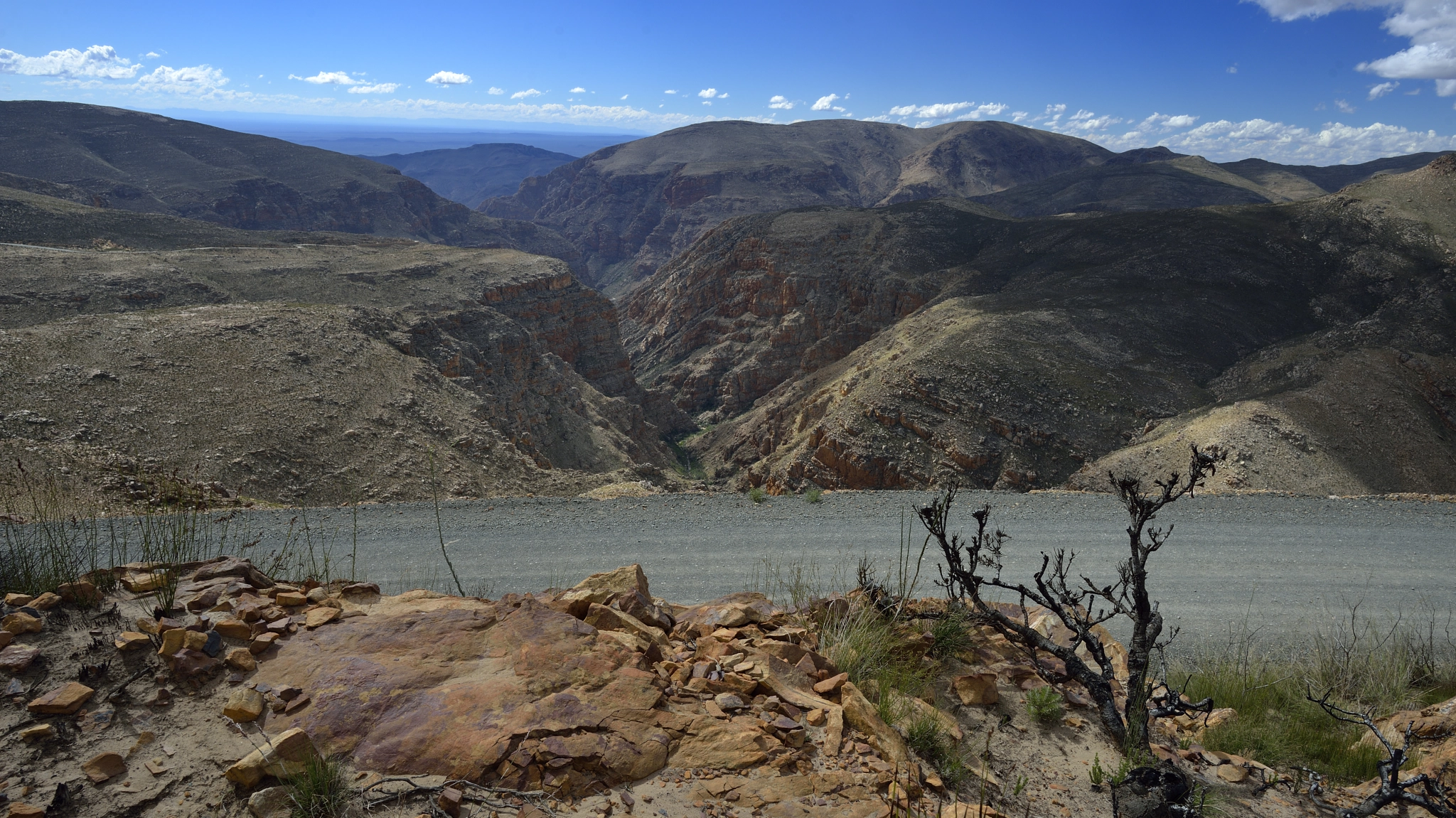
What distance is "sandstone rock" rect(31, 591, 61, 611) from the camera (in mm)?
4000

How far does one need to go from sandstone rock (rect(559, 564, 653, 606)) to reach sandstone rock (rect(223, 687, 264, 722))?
2.02m

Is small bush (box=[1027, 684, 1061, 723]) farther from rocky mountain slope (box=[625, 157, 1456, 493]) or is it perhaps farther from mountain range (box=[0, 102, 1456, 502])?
rocky mountain slope (box=[625, 157, 1456, 493])

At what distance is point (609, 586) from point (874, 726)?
265cm

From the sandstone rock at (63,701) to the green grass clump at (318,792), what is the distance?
1237mm

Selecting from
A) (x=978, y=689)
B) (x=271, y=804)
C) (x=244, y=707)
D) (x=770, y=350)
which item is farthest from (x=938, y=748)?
(x=770, y=350)

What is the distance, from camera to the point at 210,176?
90375 mm

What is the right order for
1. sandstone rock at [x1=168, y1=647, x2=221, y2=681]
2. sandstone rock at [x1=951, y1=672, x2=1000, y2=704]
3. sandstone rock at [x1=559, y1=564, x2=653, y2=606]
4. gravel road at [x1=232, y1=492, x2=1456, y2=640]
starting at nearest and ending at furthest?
1. sandstone rock at [x1=168, y1=647, x2=221, y2=681]
2. sandstone rock at [x1=951, y1=672, x2=1000, y2=704]
3. sandstone rock at [x1=559, y1=564, x2=653, y2=606]
4. gravel road at [x1=232, y1=492, x2=1456, y2=640]

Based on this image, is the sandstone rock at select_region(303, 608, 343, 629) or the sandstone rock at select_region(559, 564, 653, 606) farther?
the sandstone rock at select_region(559, 564, 653, 606)

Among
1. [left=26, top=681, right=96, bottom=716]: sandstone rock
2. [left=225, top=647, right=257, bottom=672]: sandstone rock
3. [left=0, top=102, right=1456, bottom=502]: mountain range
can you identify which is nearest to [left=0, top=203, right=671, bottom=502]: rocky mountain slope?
[left=0, top=102, right=1456, bottom=502]: mountain range

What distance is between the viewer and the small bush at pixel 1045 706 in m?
4.66

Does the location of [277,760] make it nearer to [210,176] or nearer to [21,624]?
[21,624]

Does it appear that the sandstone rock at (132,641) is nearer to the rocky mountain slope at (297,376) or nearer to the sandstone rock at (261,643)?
the sandstone rock at (261,643)

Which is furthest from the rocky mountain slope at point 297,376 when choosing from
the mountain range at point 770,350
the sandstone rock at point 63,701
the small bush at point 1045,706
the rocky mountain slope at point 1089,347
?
the rocky mountain slope at point 1089,347

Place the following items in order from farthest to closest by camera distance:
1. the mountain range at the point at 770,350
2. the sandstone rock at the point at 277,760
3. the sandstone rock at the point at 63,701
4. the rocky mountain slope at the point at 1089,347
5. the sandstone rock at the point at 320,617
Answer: the rocky mountain slope at the point at 1089,347 → the mountain range at the point at 770,350 → the sandstone rock at the point at 320,617 → the sandstone rock at the point at 63,701 → the sandstone rock at the point at 277,760
